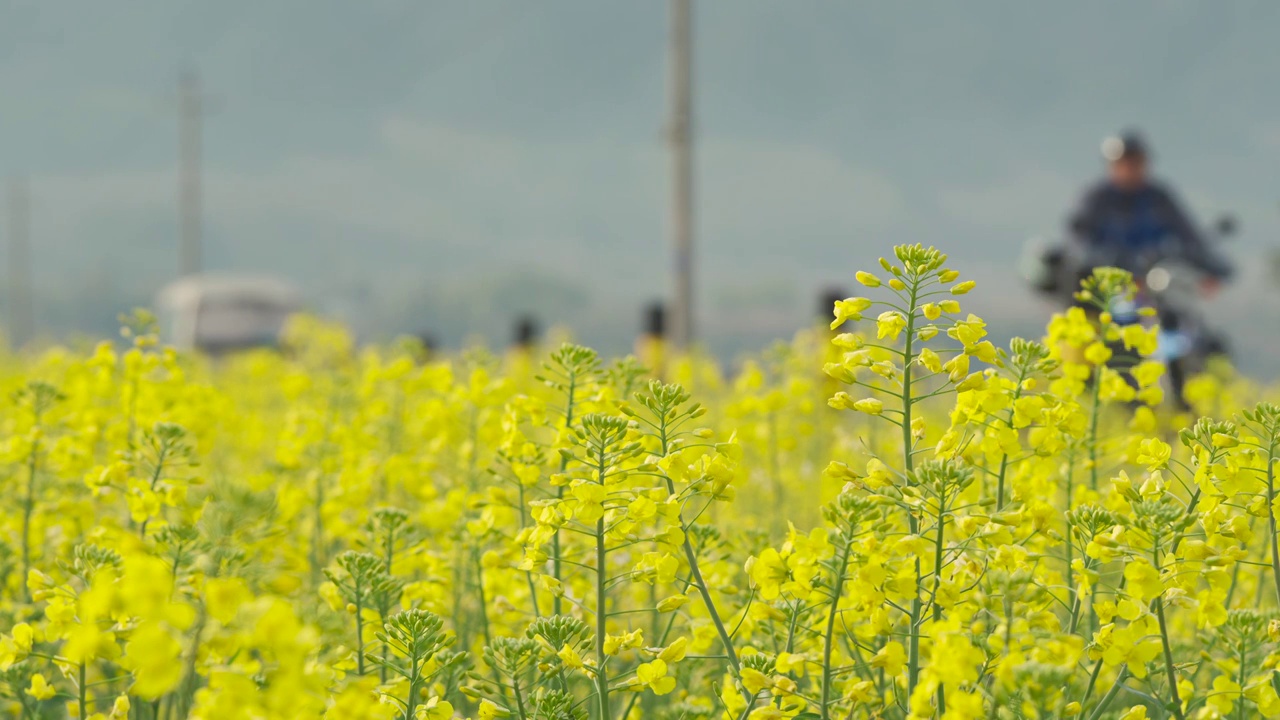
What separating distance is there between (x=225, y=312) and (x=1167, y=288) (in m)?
28.3

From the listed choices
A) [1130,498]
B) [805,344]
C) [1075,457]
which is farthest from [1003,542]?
[805,344]

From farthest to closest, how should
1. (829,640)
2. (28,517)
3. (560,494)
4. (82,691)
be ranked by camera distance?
1. (28,517)
2. (560,494)
3. (82,691)
4. (829,640)

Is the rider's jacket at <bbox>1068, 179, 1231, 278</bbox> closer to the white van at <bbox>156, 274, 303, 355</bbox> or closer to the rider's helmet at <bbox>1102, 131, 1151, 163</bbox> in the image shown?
the rider's helmet at <bbox>1102, 131, 1151, 163</bbox>

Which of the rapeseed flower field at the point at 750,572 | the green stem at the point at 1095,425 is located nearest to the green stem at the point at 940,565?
the rapeseed flower field at the point at 750,572

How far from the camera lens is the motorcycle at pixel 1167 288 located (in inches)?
271

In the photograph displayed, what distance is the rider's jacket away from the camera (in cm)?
768

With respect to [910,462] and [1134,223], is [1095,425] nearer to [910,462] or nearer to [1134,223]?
[910,462]

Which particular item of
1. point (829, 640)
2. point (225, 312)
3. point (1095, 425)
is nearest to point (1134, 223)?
point (1095, 425)

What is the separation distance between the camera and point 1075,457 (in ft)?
8.10

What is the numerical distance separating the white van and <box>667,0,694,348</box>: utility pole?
21624 millimetres

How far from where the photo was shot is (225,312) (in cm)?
3100

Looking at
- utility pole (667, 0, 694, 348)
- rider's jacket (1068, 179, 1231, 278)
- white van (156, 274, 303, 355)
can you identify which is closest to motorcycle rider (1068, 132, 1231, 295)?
rider's jacket (1068, 179, 1231, 278)

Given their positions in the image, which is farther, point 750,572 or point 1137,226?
point 1137,226

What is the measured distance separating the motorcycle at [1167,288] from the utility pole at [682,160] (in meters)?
3.60
